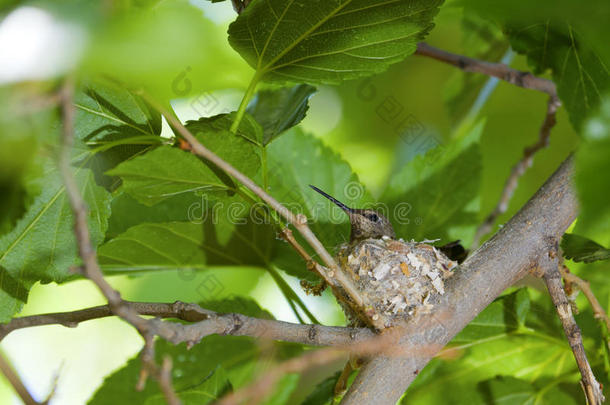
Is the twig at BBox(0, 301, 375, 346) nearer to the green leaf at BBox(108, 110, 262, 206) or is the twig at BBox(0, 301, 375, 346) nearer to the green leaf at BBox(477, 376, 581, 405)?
the green leaf at BBox(108, 110, 262, 206)

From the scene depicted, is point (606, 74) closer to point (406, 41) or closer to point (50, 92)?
point (406, 41)

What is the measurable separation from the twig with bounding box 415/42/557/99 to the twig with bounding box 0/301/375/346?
84cm

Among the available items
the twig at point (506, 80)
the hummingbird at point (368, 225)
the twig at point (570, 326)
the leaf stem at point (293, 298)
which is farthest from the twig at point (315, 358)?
the hummingbird at point (368, 225)

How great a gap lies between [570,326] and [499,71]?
76cm

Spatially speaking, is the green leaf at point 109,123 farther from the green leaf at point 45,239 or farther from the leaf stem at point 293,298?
the leaf stem at point 293,298

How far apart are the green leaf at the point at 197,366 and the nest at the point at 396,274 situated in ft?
0.80

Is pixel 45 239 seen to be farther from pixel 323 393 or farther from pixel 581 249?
pixel 581 249

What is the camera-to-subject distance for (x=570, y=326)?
2.97 ft

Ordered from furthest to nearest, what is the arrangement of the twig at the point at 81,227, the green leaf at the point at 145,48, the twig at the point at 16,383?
the twig at the point at 16,383 < the twig at the point at 81,227 < the green leaf at the point at 145,48

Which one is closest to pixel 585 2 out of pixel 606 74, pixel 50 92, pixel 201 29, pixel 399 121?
pixel 201 29

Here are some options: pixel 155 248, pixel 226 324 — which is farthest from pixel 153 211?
pixel 226 324

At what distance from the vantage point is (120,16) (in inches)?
15.1

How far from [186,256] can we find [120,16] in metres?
1.02

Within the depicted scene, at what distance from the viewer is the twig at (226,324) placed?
0.74 metres
